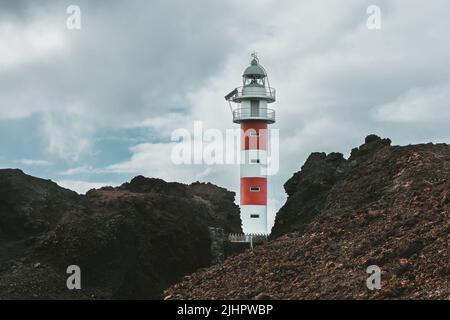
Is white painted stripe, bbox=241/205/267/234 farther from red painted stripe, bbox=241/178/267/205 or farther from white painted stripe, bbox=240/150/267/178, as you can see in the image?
white painted stripe, bbox=240/150/267/178

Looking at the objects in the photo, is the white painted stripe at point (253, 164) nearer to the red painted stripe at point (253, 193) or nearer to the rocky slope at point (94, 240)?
the red painted stripe at point (253, 193)

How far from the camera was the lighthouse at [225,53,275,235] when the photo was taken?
152ft

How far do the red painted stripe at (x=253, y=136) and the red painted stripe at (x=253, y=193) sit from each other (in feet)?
6.83

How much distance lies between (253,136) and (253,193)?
3.61 meters

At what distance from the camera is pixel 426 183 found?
34094 millimetres

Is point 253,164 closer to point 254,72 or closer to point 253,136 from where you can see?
point 253,136

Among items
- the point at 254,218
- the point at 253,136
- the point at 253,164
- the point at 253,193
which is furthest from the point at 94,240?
the point at 253,136

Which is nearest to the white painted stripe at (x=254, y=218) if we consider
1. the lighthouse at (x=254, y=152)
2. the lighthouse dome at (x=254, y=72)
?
the lighthouse at (x=254, y=152)

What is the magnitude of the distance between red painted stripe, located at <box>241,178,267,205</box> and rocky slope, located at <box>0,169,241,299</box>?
2.58 meters
